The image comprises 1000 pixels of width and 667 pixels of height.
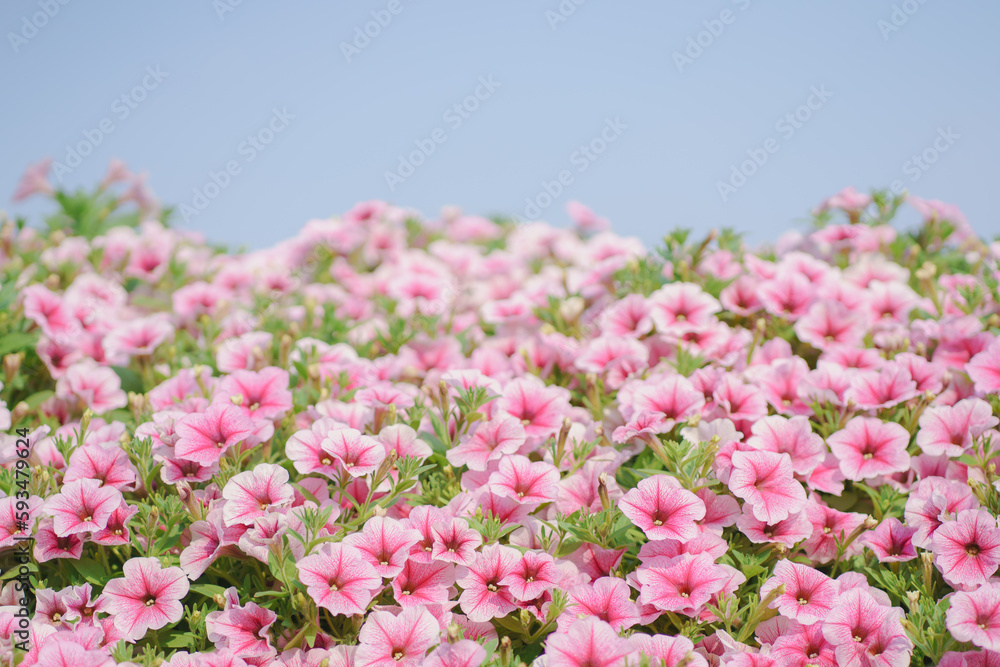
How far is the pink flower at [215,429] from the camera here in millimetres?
2730

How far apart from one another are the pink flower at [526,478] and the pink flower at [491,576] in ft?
0.76

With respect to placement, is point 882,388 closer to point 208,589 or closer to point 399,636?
point 399,636

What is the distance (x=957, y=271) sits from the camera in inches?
194

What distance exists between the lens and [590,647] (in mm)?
2238

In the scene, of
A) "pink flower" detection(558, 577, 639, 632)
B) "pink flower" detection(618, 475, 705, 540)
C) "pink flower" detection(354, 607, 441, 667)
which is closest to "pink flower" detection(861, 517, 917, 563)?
"pink flower" detection(618, 475, 705, 540)

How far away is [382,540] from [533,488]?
56 cm

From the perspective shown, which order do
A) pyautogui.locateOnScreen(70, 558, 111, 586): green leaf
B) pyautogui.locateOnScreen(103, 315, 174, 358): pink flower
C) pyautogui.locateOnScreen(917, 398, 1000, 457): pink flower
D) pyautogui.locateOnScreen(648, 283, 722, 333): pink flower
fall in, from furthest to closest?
1. pyautogui.locateOnScreen(103, 315, 174, 358): pink flower
2. pyautogui.locateOnScreen(648, 283, 722, 333): pink flower
3. pyautogui.locateOnScreen(917, 398, 1000, 457): pink flower
4. pyautogui.locateOnScreen(70, 558, 111, 586): green leaf

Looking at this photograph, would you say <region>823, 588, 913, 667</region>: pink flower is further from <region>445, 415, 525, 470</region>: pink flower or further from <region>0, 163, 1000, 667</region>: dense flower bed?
<region>445, 415, 525, 470</region>: pink flower

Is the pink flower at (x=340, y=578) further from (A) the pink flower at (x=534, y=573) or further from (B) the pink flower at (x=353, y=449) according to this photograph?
(A) the pink flower at (x=534, y=573)

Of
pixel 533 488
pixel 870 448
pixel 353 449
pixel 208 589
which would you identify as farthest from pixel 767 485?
pixel 208 589

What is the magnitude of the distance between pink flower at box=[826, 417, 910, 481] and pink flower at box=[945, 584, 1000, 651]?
0.58m

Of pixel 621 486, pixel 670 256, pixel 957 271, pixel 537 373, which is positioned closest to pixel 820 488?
A: pixel 621 486

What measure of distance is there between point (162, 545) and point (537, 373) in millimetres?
1839

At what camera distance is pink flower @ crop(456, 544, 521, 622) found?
2.50m
